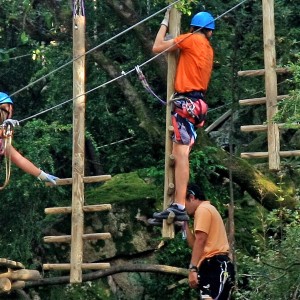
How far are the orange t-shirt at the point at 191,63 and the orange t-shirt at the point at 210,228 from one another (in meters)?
1.06

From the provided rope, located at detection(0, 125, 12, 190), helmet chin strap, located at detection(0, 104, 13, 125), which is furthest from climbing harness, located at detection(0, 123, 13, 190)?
helmet chin strap, located at detection(0, 104, 13, 125)

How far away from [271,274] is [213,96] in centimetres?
404

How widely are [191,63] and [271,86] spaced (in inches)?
30.0

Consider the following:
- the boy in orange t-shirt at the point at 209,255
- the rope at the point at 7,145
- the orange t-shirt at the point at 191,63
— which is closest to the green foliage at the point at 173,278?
the boy in orange t-shirt at the point at 209,255

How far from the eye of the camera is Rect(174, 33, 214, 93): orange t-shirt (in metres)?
10.4

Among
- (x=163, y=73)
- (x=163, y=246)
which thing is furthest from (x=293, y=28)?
(x=163, y=246)

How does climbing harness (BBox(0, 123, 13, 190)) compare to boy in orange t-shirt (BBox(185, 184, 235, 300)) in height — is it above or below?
above

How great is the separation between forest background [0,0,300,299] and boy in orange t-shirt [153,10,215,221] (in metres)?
1.44

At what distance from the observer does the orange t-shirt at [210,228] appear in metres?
10.2

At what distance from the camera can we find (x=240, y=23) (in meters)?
13.2

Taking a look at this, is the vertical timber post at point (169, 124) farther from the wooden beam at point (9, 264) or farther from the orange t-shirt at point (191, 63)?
the wooden beam at point (9, 264)

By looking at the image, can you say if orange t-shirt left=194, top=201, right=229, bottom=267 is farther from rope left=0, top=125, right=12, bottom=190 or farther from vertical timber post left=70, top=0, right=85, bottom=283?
rope left=0, top=125, right=12, bottom=190

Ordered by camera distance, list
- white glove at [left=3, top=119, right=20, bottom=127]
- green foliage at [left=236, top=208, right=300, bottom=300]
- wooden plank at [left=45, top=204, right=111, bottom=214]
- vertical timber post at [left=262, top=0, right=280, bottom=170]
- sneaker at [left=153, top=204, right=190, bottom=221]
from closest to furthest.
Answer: green foliage at [left=236, top=208, right=300, bottom=300]
white glove at [left=3, top=119, right=20, bottom=127]
sneaker at [left=153, top=204, right=190, bottom=221]
vertical timber post at [left=262, top=0, right=280, bottom=170]
wooden plank at [left=45, top=204, right=111, bottom=214]

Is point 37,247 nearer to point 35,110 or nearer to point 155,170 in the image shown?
point 155,170
